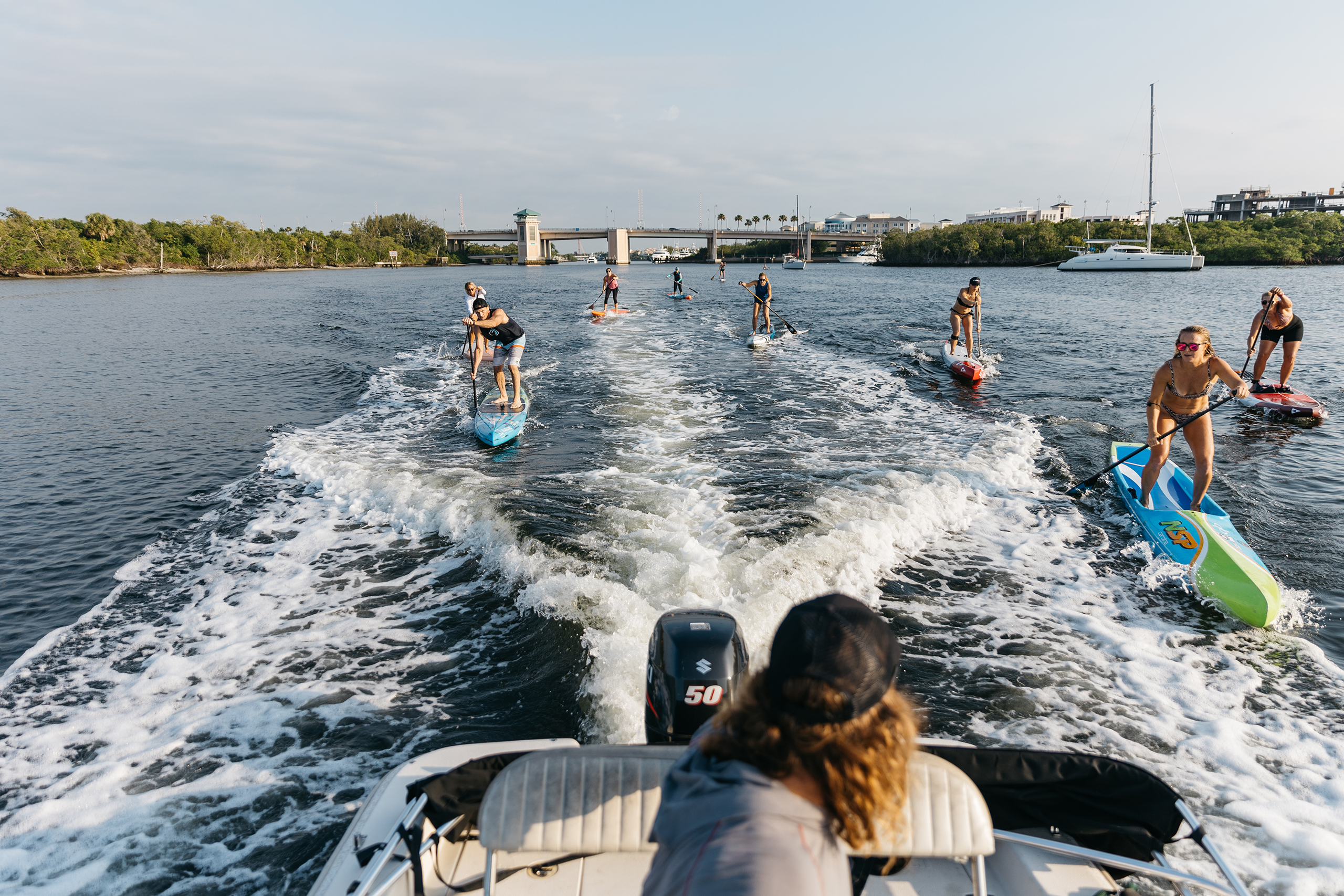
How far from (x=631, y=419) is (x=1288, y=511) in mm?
10508

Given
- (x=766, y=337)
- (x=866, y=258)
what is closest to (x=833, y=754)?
(x=766, y=337)

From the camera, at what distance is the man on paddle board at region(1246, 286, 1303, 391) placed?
1421cm

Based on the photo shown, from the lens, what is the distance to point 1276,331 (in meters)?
14.5

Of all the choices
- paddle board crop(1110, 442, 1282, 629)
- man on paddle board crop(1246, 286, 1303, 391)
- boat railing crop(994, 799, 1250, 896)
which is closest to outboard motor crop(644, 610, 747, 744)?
boat railing crop(994, 799, 1250, 896)

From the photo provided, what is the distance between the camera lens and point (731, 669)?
392 centimetres

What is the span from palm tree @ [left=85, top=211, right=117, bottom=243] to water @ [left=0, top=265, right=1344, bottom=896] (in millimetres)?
100038

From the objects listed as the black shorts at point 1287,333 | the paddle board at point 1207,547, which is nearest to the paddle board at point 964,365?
the black shorts at point 1287,333

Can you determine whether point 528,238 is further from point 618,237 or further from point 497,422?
point 497,422

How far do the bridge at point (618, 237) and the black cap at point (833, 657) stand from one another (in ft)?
465

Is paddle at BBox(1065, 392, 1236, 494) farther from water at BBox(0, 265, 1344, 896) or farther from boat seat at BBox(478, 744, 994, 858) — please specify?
boat seat at BBox(478, 744, 994, 858)

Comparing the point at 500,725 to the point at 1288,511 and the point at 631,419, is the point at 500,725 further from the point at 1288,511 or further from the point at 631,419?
the point at 1288,511

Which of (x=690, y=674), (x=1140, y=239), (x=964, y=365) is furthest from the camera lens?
(x=1140, y=239)

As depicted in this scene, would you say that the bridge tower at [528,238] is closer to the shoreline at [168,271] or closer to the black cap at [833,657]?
the shoreline at [168,271]

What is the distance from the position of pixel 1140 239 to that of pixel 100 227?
460ft
